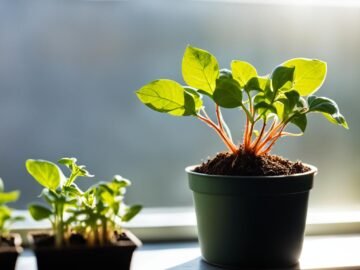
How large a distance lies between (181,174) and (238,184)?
35cm

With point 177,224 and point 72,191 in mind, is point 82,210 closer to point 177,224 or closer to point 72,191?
point 72,191

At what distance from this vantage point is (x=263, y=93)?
1062 millimetres

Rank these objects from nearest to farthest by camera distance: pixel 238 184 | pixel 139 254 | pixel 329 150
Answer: pixel 238 184, pixel 139 254, pixel 329 150

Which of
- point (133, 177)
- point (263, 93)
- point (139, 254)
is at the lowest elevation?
point (139, 254)

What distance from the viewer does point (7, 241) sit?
96cm

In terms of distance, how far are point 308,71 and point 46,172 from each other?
1.63 feet

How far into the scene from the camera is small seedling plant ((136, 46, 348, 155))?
41.0 inches

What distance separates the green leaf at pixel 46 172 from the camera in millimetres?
981

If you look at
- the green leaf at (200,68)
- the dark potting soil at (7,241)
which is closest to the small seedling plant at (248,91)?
the green leaf at (200,68)

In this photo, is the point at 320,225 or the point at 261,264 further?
the point at 320,225

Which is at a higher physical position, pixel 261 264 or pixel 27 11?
pixel 27 11

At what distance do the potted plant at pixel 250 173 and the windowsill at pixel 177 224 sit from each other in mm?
188

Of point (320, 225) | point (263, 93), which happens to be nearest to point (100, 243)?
point (263, 93)

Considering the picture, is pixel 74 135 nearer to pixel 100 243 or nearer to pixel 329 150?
pixel 100 243
